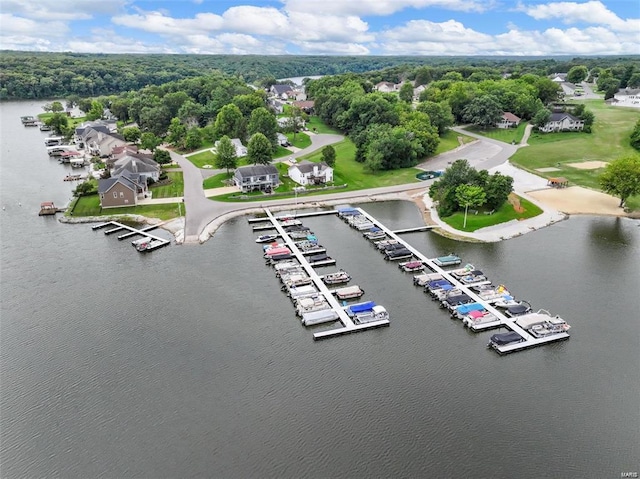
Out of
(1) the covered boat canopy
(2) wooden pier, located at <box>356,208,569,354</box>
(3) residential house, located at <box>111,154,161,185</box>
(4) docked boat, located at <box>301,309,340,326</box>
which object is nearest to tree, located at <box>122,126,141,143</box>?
(3) residential house, located at <box>111,154,161,185</box>

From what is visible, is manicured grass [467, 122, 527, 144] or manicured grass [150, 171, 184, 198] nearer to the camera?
manicured grass [150, 171, 184, 198]

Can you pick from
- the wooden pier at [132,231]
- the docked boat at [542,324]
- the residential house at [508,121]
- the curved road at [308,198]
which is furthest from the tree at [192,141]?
the docked boat at [542,324]

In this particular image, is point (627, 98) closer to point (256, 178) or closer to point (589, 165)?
point (589, 165)

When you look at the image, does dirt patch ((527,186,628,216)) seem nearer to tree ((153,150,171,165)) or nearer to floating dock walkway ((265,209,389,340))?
floating dock walkway ((265,209,389,340))

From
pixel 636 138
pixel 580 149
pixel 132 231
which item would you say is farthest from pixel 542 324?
pixel 636 138

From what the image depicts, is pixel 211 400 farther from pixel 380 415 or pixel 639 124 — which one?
pixel 639 124
